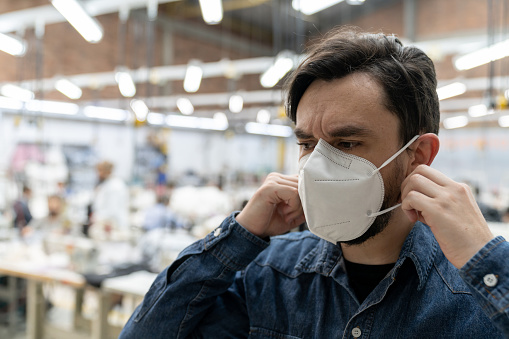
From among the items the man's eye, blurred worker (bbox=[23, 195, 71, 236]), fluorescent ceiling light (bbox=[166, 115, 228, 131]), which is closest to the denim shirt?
the man's eye

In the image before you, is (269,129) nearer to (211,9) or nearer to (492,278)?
(211,9)

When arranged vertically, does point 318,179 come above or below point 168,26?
below

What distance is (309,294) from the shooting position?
4.02 feet

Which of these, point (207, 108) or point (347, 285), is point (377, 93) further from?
point (207, 108)

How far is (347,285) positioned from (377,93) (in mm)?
539

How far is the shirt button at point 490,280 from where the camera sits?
2.85 feet

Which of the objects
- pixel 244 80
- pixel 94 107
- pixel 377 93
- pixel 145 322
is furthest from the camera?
pixel 244 80

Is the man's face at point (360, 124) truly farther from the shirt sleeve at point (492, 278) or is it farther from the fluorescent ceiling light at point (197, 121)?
the fluorescent ceiling light at point (197, 121)

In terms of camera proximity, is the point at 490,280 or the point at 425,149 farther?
the point at 425,149

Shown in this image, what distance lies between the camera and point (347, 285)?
3.77ft

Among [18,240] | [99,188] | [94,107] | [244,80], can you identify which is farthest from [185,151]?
[18,240]

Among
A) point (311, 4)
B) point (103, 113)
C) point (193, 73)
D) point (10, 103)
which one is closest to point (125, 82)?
point (193, 73)

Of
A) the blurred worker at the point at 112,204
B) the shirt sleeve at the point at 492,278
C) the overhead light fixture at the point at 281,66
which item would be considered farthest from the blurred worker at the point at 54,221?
the shirt sleeve at the point at 492,278

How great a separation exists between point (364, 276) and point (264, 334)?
351mm
